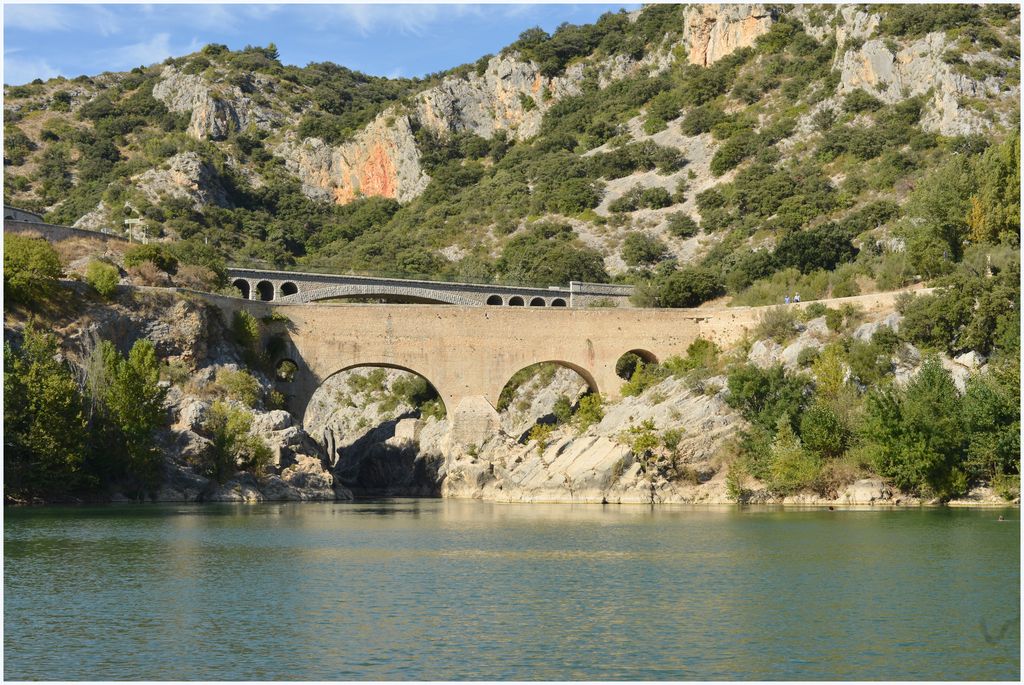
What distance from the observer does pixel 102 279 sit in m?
48.1

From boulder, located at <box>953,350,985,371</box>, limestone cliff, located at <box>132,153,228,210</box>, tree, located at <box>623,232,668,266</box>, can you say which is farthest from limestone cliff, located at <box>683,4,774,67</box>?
boulder, located at <box>953,350,985,371</box>

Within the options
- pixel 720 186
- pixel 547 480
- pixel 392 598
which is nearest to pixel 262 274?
pixel 547 480

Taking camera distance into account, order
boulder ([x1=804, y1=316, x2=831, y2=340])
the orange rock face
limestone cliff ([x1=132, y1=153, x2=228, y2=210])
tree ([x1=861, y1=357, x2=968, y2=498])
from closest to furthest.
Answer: tree ([x1=861, y1=357, x2=968, y2=498]) → boulder ([x1=804, y1=316, x2=831, y2=340]) → limestone cliff ([x1=132, y1=153, x2=228, y2=210]) → the orange rock face

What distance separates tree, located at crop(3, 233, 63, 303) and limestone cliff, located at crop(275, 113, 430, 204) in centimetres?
4880

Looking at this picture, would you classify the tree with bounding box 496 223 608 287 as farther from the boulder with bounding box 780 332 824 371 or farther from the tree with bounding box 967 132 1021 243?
the tree with bounding box 967 132 1021 243

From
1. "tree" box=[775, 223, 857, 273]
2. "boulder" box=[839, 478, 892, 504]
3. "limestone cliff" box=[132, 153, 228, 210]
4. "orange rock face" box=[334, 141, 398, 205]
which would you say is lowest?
"boulder" box=[839, 478, 892, 504]

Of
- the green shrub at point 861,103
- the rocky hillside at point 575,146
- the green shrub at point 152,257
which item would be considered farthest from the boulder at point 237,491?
the green shrub at point 861,103

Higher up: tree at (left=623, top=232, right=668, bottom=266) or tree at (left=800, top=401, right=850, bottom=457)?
tree at (left=623, top=232, right=668, bottom=266)

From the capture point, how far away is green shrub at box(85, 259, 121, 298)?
157ft

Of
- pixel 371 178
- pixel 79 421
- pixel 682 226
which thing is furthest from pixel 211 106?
pixel 79 421

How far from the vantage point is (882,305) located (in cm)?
4934

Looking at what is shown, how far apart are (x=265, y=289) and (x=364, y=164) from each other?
118ft

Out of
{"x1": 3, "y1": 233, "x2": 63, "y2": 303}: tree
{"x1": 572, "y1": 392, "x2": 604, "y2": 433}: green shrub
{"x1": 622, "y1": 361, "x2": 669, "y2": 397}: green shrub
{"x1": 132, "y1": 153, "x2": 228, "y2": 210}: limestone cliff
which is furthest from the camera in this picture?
{"x1": 132, "y1": 153, "x2": 228, "y2": 210}: limestone cliff

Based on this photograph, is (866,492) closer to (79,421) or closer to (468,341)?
(468,341)
